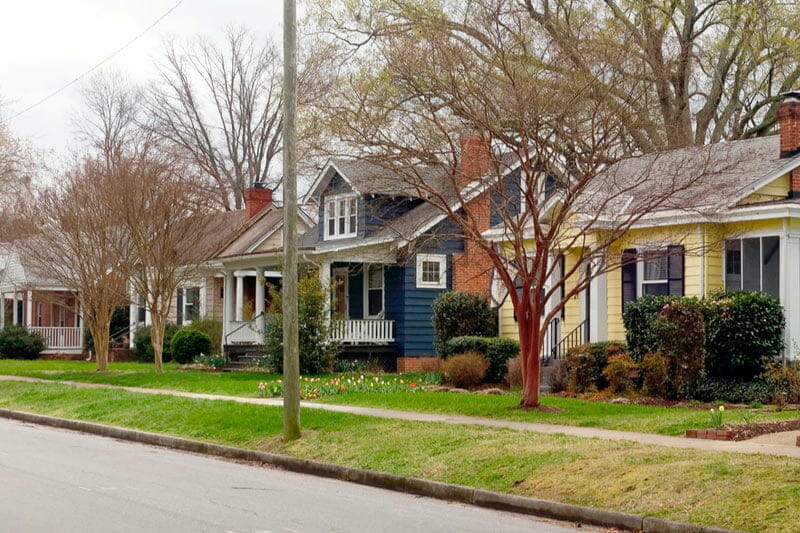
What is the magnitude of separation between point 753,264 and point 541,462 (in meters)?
12.3

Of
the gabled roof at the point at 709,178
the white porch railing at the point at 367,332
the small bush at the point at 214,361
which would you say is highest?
the gabled roof at the point at 709,178

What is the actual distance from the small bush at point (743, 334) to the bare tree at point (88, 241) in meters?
16.9

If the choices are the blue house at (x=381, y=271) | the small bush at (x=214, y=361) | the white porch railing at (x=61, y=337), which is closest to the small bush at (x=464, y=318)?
the blue house at (x=381, y=271)

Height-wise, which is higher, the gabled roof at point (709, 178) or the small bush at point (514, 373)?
the gabled roof at point (709, 178)

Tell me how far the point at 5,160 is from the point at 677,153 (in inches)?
1287

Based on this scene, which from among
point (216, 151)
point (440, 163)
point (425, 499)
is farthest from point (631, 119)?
point (216, 151)

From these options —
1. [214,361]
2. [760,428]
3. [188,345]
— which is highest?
[188,345]

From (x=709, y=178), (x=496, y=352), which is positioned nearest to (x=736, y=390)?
(x=709, y=178)

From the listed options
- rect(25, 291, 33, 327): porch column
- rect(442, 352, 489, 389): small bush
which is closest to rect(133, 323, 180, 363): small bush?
rect(25, 291, 33, 327): porch column

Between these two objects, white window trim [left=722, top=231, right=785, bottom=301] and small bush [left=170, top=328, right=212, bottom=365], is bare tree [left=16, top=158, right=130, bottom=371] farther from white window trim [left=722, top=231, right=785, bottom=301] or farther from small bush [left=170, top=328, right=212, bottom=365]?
white window trim [left=722, top=231, right=785, bottom=301]

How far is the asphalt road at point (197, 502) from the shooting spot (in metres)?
10.3

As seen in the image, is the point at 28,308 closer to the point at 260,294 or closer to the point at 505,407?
the point at 260,294

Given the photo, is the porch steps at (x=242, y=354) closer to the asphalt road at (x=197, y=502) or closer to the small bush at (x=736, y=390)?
the small bush at (x=736, y=390)

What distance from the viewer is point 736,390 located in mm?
20766
